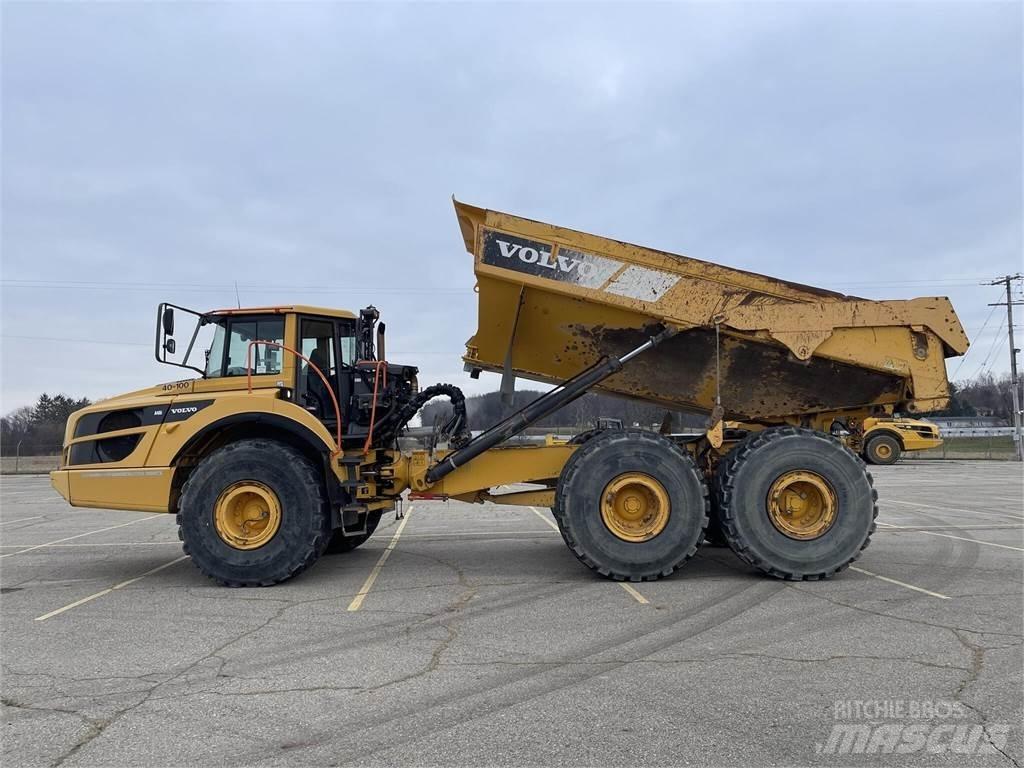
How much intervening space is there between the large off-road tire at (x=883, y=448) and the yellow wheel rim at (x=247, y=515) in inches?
1051

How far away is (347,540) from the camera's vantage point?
364 inches

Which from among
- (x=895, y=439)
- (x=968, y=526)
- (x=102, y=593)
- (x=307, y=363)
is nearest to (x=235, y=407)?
(x=307, y=363)

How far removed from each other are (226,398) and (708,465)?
5411mm

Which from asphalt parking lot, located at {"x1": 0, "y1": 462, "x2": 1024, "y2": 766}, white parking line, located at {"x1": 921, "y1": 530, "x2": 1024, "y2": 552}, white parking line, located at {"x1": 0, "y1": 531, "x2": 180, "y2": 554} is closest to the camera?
asphalt parking lot, located at {"x1": 0, "y1": 462, "x2": 1024, "y2": 766}

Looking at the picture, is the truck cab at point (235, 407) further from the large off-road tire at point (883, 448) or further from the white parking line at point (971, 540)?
the large off-road tire at point (883, 448)

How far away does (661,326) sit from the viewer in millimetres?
7426

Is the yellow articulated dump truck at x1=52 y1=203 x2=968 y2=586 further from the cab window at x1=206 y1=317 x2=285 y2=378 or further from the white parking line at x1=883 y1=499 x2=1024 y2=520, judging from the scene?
the white parking line at x1=883 y1=499 x2=1024 y2=520

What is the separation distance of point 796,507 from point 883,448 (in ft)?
79.6

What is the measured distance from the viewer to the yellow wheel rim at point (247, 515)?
7.14 m

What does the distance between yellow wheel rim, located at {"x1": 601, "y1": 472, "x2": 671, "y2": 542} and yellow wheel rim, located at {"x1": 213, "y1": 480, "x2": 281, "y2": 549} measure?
3.46 meters

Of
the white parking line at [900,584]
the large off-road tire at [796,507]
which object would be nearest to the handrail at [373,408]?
the large off-road tire at [796,507]

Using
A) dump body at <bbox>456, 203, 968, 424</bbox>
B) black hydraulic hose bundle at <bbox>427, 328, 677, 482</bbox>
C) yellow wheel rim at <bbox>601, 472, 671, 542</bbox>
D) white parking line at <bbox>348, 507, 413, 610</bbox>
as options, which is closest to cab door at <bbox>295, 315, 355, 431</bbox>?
black hydraulic hose bundle at <bbox>427, 328, 677, 482</bbox>

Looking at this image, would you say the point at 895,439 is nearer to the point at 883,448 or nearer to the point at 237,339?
the point at 883,448

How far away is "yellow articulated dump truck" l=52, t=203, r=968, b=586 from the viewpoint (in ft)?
23.2
